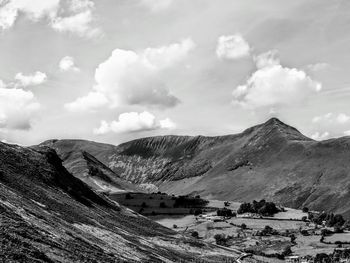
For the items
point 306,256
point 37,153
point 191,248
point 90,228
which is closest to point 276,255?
point 306,256

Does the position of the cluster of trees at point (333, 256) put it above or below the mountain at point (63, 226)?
below

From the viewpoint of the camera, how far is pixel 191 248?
156 m

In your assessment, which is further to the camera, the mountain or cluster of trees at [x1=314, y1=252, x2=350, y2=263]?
cluster of trees at [x1=314, y1=252, x2=350, y2=263]

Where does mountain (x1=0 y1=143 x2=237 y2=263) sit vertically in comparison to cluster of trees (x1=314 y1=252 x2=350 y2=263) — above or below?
above

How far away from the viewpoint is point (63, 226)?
107 meters

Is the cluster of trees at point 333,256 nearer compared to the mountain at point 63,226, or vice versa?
the mountain at point 63,226

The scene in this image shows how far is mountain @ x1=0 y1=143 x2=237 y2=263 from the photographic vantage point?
73812 millimetres

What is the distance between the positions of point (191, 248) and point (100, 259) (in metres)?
78.0

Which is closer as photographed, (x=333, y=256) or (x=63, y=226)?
(x=63, y=226)

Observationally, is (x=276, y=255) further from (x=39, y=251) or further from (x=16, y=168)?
(x=39, y=251)

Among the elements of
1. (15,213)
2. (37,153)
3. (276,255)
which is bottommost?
(276,255)

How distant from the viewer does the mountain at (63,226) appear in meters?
73.8

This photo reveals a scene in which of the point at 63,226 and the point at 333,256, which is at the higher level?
the point at 63,226

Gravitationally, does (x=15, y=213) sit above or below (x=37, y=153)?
below
